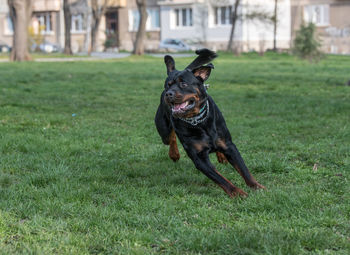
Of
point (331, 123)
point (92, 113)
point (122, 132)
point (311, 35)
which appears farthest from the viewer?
point (311, 35)

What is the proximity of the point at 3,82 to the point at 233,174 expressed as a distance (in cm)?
1122

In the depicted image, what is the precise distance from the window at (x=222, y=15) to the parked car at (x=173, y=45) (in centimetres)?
391

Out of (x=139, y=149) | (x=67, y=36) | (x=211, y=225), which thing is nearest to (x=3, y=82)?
(x=139, y=149)

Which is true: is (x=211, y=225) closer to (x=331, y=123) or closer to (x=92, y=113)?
(x=331, y=123)

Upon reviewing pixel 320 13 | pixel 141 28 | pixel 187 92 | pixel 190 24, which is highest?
pixel 320 13

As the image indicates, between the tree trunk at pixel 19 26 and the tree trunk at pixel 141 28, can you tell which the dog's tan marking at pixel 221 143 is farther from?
the tree trunk at pixel 141 28

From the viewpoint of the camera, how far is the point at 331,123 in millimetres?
8203

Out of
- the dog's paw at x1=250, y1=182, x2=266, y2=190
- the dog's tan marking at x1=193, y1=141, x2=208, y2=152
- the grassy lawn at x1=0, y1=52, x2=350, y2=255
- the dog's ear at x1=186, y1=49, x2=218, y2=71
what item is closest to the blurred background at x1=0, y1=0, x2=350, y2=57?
the grassy lawn at x1=0, y1=52, x2=350, y2=255

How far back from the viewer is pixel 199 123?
4.71 metres

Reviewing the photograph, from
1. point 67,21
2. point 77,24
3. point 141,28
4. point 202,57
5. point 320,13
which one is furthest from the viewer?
point 77,24

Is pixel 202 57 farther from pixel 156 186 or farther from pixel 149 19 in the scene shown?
pixel 149 19

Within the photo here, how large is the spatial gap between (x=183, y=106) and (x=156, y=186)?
85cm

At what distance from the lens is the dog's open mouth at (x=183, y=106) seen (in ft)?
14.9

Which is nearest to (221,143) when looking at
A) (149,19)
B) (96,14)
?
(96,14)
